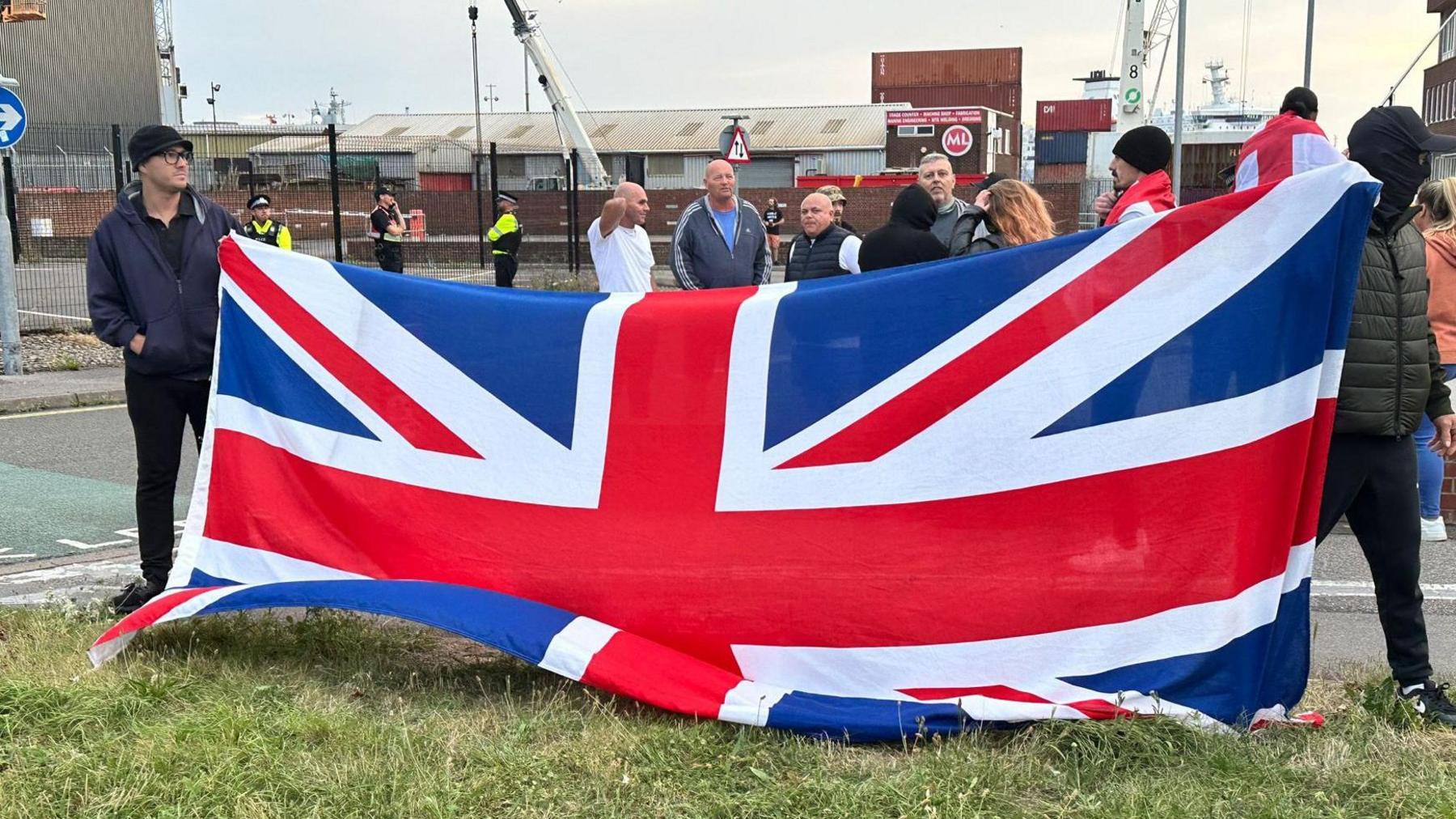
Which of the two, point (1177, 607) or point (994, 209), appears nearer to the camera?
point (1177, 607)

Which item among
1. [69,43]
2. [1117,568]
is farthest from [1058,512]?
[69,43]

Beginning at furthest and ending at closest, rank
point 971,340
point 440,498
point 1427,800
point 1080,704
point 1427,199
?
point 1427,199, point 440,498, point 971,340, point 1080,704, point 1427,800

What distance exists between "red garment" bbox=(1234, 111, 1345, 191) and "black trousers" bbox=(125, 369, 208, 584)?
415 cm

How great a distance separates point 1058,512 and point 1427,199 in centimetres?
356

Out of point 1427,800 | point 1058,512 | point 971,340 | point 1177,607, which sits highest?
point 971,340

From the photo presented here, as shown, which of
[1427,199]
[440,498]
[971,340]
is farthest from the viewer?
[1427,199]

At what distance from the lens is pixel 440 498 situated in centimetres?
451

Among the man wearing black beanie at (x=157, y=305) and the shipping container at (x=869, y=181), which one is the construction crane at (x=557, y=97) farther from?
the man wearing black beanie at (x=157, y=305)

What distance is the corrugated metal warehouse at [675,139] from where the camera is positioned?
66.3 meters

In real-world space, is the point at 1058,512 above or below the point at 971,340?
below

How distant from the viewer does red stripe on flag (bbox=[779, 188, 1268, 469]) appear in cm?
383

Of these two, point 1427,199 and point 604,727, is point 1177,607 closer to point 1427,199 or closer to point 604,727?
point 604,727

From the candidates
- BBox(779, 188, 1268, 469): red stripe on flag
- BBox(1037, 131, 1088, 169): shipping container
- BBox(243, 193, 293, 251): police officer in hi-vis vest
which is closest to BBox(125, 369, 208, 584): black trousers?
BBox(779, 188, 1268, 469): red stripe on flag

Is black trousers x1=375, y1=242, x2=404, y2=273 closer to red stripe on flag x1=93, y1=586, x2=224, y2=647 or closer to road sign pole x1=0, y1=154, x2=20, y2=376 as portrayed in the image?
road sign pole x1=0, y1=154, x2=20, y2=376
